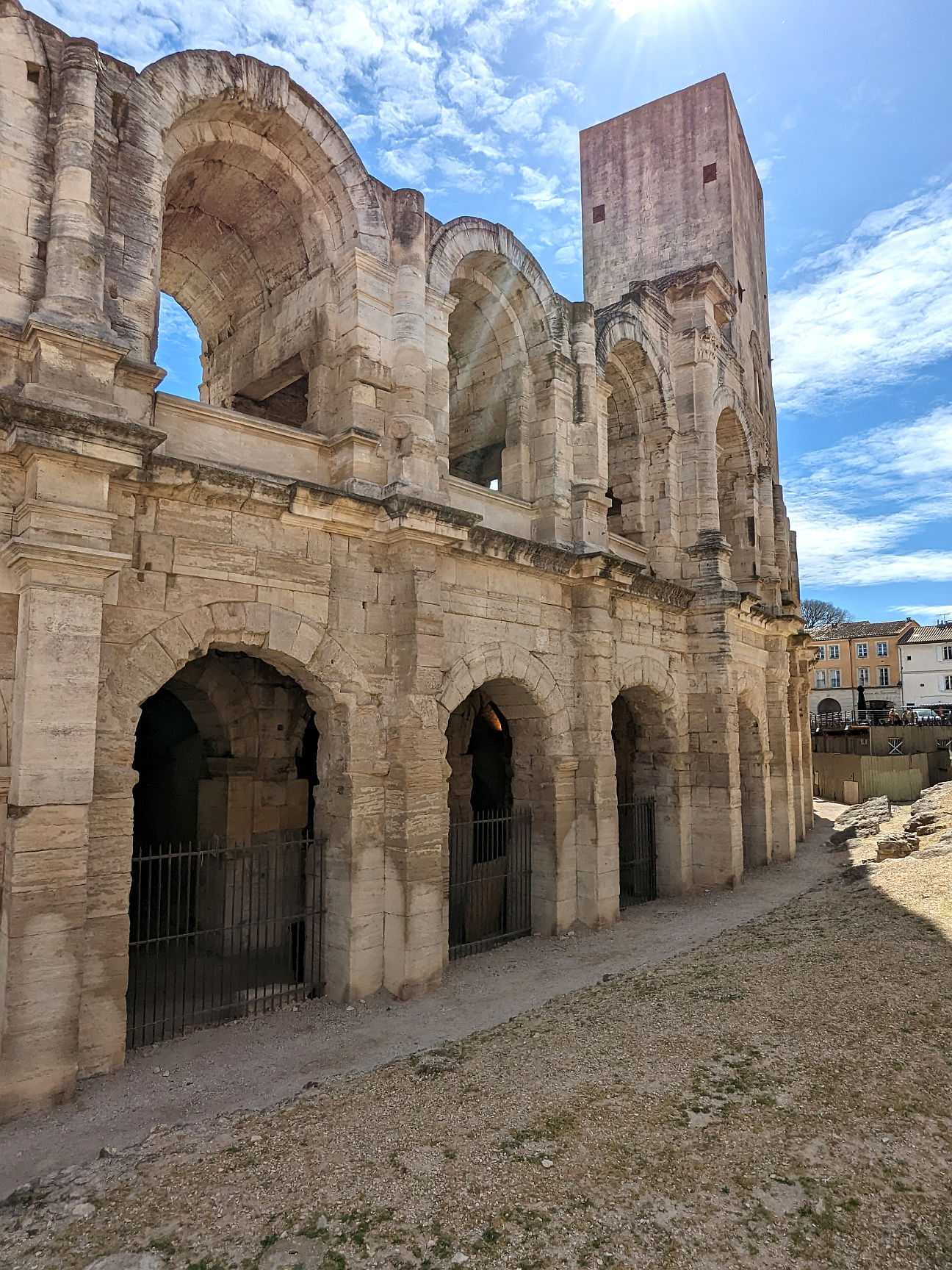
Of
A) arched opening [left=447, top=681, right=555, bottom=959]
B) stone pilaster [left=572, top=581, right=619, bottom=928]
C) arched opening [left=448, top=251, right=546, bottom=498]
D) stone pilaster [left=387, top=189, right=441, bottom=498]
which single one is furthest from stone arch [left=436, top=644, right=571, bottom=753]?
arched opening [left=448, top=251, right=546, bottom=498]

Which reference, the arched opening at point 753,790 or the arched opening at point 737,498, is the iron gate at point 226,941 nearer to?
the arched opening at point 753,790

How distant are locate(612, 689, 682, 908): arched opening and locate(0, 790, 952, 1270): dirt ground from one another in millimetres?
5201

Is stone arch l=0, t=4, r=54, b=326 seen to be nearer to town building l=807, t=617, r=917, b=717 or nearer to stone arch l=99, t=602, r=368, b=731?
stone arch l=99, t=602, r=368, b=731

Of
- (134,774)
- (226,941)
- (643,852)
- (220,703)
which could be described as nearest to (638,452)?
(643,852)

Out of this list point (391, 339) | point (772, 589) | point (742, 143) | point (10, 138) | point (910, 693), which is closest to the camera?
A: point (10, 138)

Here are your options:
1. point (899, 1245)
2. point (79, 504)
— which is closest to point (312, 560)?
point (79, 504)

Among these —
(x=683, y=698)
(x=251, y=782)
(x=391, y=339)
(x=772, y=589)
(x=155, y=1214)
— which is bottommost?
(x=155, y=1214)

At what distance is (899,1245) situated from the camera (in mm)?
3803

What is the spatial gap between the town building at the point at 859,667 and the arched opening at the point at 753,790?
38396mm

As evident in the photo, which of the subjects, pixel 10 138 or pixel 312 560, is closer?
pixel 10 138

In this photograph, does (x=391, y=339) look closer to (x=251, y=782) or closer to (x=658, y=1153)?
(x=251, y=782)

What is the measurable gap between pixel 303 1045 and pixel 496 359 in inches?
361

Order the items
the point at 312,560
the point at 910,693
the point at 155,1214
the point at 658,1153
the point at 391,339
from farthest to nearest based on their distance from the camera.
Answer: the point at 910,693 < the point at 391,339 < the point at 312,560 < the point at 658,1153 < the point at 155,1214

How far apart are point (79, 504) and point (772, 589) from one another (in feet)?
48.5
